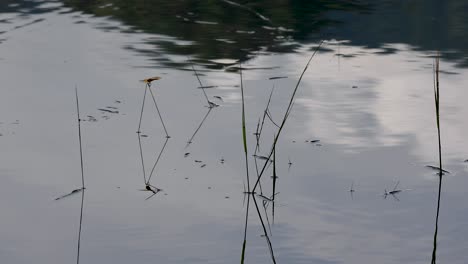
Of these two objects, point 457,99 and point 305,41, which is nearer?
point 457,99

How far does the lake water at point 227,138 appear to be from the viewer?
3166 mm

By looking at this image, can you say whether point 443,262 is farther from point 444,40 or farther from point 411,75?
point 444,40

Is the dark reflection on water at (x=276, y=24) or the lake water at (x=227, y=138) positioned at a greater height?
the lake water at (x=227, y=138)

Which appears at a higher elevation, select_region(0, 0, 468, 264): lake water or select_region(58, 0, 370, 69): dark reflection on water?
select_region(0, 0, 468, 264): lake water

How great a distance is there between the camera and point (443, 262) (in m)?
2.95

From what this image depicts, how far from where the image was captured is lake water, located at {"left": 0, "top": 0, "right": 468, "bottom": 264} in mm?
3166

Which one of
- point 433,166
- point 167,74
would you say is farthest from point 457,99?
point 167,74

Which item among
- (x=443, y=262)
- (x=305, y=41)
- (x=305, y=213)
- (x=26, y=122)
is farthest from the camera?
Result: (x=305, y=41)

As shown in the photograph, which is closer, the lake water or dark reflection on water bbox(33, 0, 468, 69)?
the lake water

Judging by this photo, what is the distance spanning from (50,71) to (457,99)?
231 cm

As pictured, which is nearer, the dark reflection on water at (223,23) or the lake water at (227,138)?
the lake water at (227,138)

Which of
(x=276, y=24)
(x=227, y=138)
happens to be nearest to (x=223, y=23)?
(x=276, y=24)

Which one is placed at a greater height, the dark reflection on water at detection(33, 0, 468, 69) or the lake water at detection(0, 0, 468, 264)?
the lake water at detection(0, 0, 468, 264)

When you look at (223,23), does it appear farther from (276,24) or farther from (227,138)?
(227,138)
